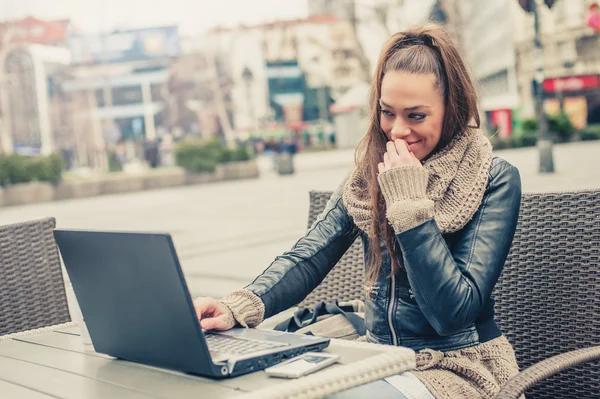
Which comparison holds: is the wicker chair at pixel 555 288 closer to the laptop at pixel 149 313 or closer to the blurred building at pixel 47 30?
the laptop at pixel 149 313

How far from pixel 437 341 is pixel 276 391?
67cm

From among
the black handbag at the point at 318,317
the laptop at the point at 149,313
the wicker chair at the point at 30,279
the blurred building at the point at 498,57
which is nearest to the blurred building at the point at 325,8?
the blurred building at the point at 498,57

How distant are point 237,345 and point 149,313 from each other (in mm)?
208

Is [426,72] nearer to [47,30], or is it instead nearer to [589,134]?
[589,134]

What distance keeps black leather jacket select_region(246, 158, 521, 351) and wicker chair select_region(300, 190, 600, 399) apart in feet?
1.13

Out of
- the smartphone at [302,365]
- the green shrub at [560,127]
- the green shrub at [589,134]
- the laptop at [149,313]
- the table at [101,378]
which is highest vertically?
the laptop at [149,313]

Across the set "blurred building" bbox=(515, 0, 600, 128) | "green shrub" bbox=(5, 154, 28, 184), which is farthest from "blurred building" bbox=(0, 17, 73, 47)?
"green shrub" bbox=(5, 154, 28, 184)

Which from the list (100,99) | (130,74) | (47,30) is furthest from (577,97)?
(47,30)

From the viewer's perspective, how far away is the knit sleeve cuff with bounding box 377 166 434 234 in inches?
72.7

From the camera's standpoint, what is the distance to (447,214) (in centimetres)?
196

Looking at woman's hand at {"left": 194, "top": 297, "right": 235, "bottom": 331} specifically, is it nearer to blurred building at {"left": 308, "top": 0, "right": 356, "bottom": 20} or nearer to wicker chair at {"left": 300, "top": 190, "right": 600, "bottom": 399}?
wicker chair at {"left": 300, "top": 190, "right": 600, "bottom": 399}

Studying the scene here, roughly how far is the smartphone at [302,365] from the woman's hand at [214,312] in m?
0.35

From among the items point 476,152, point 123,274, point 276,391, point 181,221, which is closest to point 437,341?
point 476,152

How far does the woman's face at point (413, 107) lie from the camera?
6.62 feet
